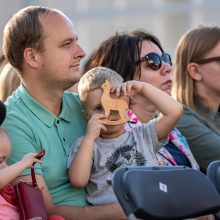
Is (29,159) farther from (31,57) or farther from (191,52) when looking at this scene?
(191,52)

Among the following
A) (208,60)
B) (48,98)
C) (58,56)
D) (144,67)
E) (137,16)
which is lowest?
(137,16)

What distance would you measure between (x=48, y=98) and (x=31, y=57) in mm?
243

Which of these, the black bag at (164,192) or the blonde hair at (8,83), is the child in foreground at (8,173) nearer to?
the black bag at (164,192)

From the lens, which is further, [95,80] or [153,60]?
[153,60]

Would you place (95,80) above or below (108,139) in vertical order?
above

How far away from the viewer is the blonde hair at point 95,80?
4543mm

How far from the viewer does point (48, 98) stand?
4.58m

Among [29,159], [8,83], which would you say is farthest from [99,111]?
[8,83]

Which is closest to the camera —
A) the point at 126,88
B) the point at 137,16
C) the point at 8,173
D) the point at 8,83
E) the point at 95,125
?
the point at 8,173

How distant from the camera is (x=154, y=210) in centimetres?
398

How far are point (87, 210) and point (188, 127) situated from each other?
4.69ft

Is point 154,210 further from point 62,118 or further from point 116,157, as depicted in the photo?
point 62,118

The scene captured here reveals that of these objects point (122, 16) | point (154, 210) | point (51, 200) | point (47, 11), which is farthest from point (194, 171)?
point (122, 16)

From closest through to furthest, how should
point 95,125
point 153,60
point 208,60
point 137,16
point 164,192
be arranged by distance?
point 164,192 → point 95,125 → point 153,60 → point 208,60 → point 137,16
